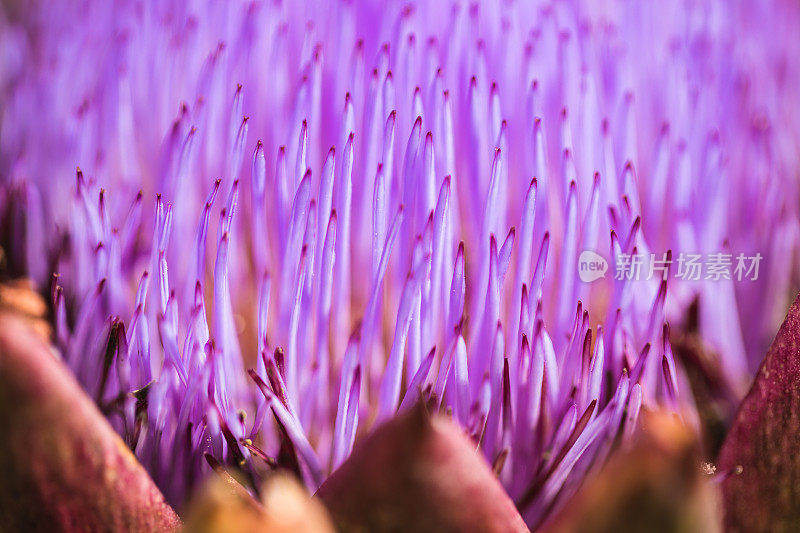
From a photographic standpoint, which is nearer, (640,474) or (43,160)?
(640,474)

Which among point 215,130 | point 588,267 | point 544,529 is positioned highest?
point 215,130

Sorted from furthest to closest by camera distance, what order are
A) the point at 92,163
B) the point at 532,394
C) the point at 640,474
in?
1. the point at 92,163
2. the point at 532,394
3. the point at 640,474

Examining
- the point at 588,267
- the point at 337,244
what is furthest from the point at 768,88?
the point at 337,244

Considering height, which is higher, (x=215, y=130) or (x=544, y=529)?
(x=215, y=130)

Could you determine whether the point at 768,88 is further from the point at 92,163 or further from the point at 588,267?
the point at 92,163
